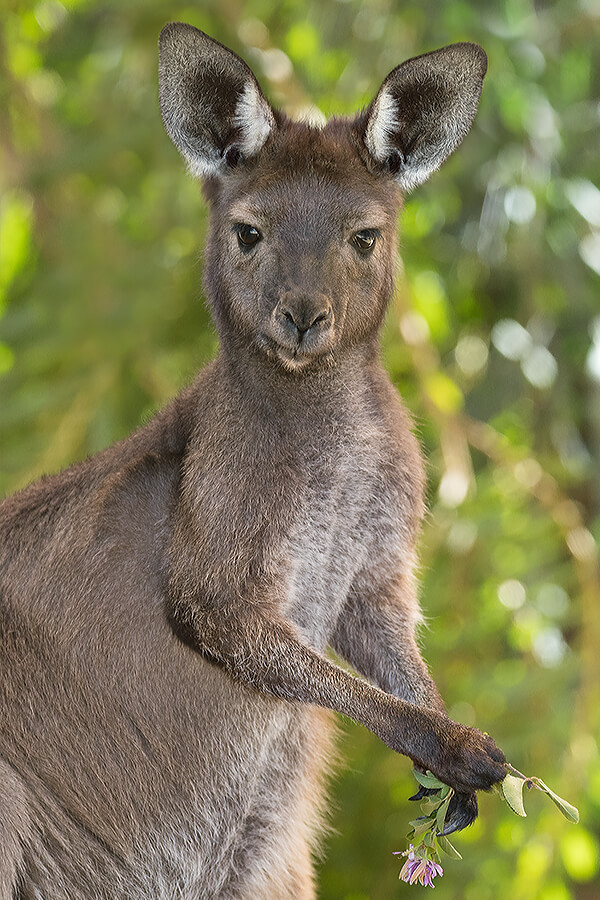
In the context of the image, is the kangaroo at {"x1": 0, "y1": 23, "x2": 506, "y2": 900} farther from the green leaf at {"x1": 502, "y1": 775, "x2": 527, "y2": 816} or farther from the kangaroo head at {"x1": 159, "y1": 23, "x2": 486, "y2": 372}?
the green leaf at {"x1": 502, "y1": 775, "x2": 527, "y2": 816}

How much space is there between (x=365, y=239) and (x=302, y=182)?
227 millimetres

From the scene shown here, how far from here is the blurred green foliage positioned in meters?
5.17

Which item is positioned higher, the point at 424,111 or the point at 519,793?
the point at 424,111

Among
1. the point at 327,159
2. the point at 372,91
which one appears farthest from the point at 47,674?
the point at 372,91

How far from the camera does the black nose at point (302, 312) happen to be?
283cm

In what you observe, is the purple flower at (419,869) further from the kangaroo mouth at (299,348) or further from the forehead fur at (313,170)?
the forehead fur at (313,170)

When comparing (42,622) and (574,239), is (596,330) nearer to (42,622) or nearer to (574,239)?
(574,239)

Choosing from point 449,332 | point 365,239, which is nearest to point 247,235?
point 365,239

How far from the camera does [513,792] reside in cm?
262

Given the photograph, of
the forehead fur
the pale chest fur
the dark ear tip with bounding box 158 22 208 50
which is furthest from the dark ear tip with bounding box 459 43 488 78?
Result: the pale chest fur

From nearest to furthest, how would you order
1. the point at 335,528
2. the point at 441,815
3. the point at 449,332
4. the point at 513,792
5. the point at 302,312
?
the point at 513,792 < the point at 441,815 < the point at 302,312 < the point at 335,528 < the point at 449,332

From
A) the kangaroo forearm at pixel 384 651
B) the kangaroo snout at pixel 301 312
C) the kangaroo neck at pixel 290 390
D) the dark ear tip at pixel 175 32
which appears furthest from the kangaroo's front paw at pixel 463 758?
the dark ear tip at pixel 175 32

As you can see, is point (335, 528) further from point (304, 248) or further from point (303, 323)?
point (304, 248)

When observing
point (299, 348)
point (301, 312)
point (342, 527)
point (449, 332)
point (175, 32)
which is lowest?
point (449, 332)
